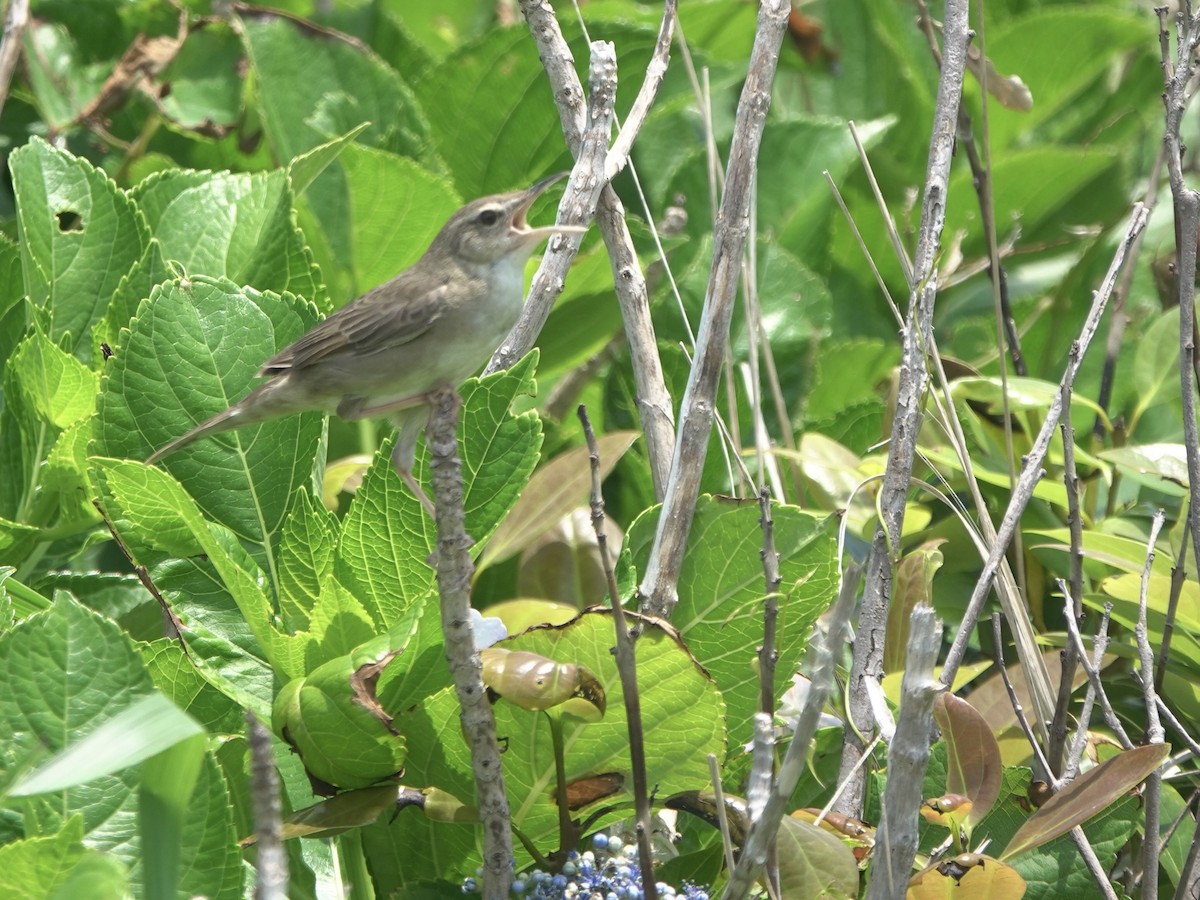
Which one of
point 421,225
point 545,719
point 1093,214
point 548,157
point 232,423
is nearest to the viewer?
point 545,719

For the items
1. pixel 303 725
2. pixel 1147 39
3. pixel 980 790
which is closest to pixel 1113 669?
pixel 980 790

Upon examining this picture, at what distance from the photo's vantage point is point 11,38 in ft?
10.8

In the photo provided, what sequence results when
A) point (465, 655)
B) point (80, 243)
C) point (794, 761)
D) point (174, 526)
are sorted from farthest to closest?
point (80, 243) → point (174, 526) → point (465, 655) → point (794, 761)

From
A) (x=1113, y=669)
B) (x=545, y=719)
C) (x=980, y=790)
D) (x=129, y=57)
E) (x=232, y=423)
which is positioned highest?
(x=129, y=57)

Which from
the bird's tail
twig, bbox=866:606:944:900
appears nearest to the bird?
the bird's tail

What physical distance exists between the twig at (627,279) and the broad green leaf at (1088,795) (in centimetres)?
88

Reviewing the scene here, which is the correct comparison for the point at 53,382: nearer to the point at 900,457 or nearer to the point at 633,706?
the point at 633,706

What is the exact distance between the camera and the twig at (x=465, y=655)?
194cm

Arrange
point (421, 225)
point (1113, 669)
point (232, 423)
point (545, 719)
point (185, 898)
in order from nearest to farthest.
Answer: point (185, 898) → point (545, 719) → point (232, 423) → point (1113, 669) → point (421, 225)

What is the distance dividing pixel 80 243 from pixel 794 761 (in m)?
1.94

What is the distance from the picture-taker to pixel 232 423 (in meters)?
2.52

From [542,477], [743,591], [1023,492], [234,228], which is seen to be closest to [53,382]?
[234,228]

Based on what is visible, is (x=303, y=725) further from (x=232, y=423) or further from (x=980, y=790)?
(x=980, y=790)

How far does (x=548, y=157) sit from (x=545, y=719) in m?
2.03
